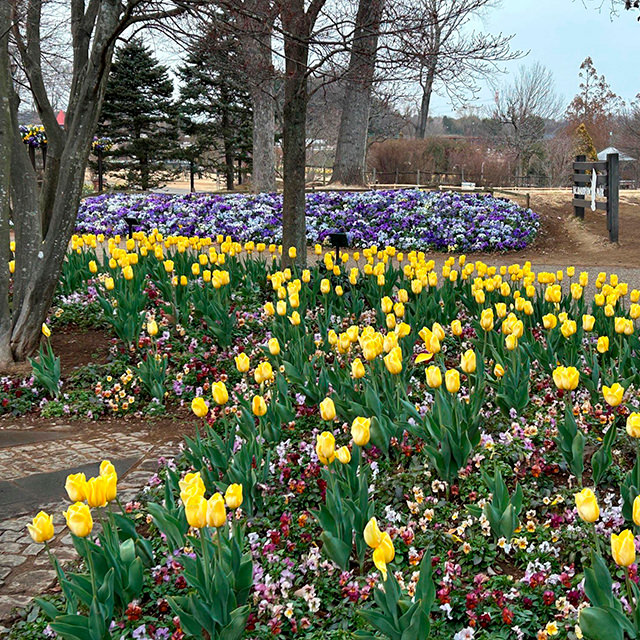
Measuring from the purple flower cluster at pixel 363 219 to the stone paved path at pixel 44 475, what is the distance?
7726 mm

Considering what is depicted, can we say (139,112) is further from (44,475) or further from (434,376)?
(434,376)

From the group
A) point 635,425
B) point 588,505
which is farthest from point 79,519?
point 635,425

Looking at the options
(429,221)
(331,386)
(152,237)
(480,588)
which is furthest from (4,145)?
(429,221)

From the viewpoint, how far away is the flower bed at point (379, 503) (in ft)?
7.14

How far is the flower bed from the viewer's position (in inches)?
85.7

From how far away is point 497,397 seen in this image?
3717 mm

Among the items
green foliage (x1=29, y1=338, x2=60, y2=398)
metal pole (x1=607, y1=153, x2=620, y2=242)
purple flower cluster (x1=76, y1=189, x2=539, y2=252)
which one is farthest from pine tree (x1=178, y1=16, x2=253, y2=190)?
green foliage (x1=29, y1=338, x2=60, y2=398)

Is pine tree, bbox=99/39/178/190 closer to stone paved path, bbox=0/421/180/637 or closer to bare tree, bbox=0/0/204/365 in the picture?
bare tree, bbox=0/0/204/365

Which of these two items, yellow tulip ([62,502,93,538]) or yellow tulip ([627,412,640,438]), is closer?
yellow tulip ([62,502,93,538])

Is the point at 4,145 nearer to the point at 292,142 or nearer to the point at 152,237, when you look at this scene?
the point at 152,237

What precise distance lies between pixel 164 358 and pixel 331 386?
4.12ft

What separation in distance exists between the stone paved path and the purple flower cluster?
7.73 meters

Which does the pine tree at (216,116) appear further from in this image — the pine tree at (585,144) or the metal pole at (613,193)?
the metal pole at (613,193)

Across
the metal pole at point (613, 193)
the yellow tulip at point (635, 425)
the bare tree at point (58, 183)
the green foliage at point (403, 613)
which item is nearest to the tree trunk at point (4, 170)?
the bare tree at point (58, 183)
